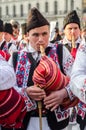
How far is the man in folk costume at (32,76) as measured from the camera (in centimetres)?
328

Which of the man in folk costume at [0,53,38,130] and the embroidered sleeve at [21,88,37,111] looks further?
the embroidered sleeve at [21,88,37,111]

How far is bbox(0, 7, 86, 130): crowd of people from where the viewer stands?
3049 millimetres

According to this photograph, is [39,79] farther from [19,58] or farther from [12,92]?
[19,58]

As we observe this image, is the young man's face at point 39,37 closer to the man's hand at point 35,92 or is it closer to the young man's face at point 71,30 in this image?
the man's hand at point 35,92

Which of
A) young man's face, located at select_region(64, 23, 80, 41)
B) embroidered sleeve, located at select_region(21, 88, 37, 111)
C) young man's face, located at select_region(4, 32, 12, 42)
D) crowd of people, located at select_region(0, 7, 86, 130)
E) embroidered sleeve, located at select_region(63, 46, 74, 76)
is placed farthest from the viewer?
young man's face, located at select_region(4, 32, 12, 42)

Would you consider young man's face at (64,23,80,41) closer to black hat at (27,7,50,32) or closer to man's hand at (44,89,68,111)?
black hat at (27,7,50,32)

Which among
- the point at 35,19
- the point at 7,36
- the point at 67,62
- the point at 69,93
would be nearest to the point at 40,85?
the point at 69,93

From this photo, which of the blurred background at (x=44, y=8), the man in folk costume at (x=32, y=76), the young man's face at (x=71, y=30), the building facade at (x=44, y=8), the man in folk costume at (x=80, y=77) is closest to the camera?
the man in folk costume at (x=80, y=77)

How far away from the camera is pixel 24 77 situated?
3.62 metres

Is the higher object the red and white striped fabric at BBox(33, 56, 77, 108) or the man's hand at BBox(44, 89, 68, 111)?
the red and white striped fabric at BBox(33, 56, 77, 108)

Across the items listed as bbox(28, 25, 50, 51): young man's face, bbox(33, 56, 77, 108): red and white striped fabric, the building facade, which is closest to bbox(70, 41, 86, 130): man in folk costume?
bbox(33, 56, 77, 108): red and white striped fabric

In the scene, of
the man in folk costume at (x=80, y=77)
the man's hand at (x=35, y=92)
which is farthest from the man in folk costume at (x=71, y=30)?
the man in folk costume at (x=80, y=77)

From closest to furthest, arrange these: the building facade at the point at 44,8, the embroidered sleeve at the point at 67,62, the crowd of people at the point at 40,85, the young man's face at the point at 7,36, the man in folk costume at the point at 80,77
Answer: the man in folk costume at the point at 80,77
the crowd of people at the point at 40,85
the embroidered sleeve at the point at 67,62
the young man's face at the point at 7,36
the building facade at the point at 44,8

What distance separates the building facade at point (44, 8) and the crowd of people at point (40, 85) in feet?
228
